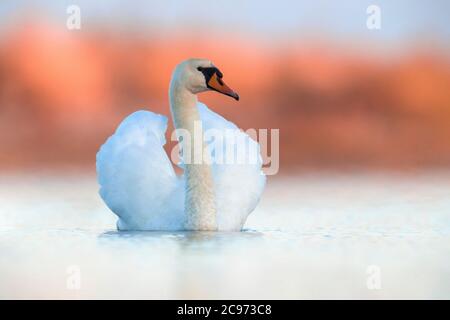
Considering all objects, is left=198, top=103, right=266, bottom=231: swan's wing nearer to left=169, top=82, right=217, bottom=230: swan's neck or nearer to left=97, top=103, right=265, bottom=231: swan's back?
left=97, top=103, right=265, bottom=231: swan's back

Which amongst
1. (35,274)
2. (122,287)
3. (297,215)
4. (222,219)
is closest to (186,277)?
(122,287)

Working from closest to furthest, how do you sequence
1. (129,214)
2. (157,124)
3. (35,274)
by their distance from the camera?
1. (35,274)
2. (129,214)
3. (157,124)

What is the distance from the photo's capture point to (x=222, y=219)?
12.6 m

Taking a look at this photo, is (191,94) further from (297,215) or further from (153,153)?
(297,215)

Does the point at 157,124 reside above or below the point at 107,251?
above

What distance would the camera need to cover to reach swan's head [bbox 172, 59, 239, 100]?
41.3 feet

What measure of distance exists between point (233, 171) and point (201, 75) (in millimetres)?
1230

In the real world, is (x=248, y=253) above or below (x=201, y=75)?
below

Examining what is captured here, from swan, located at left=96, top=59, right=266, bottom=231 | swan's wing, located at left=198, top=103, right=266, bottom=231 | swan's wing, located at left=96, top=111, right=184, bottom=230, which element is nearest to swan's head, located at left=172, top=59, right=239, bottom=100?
swan, located at left=96, top=59, right=266, bottom=231

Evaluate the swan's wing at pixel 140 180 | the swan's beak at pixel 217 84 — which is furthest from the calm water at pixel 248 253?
the swan's beak at pixel 217 84

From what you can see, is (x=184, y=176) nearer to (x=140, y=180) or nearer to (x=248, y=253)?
(x=140, y=180)

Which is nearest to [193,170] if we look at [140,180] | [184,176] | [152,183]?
[184,176]

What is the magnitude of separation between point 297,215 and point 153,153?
2491mm

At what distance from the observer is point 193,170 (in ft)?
41.9
